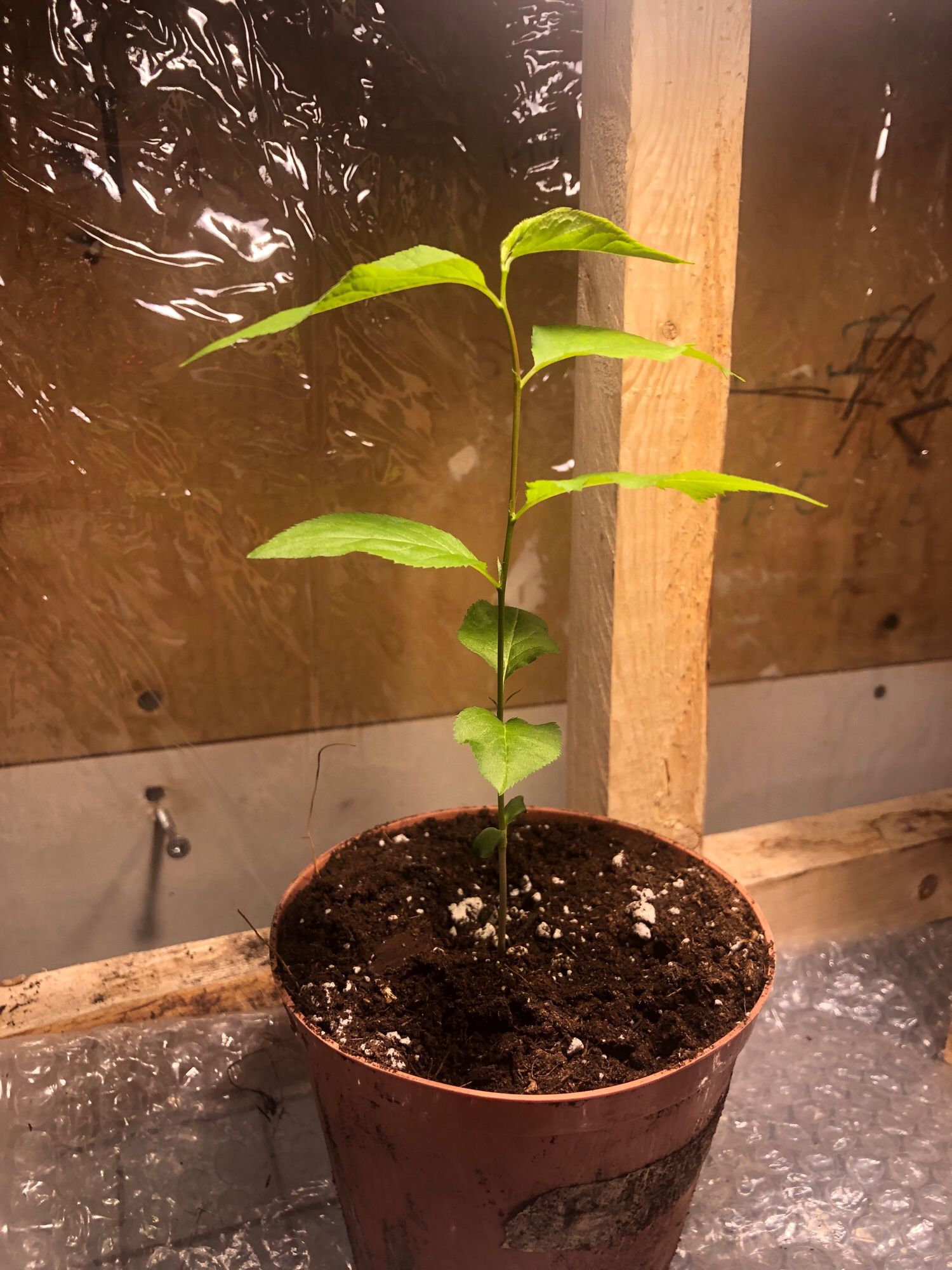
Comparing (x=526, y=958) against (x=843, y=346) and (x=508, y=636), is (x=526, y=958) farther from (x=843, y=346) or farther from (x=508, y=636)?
(x=843, y=346)

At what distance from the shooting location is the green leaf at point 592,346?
0.54m

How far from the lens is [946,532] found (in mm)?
1703

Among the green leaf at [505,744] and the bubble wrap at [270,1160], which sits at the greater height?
the green leaf at [505,744]

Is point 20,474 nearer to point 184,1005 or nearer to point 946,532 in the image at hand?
point 184,1005

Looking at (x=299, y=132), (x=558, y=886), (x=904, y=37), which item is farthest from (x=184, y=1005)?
(x=904, y=37)

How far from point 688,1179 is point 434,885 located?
0.32 metres

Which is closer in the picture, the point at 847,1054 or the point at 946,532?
the point at 847,1054

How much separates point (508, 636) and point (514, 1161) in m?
0.39

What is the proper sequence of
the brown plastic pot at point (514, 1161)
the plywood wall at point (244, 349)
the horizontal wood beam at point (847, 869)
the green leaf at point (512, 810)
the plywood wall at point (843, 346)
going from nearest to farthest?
1. the brown plastic pot at point (514, 1161)
2. the green leaf at point (512, 810)
3. the plywood wall at point (244, 349)
4. the horizontal wood beam at point (847, 869)
5. the plywood wall at point (843, 346)

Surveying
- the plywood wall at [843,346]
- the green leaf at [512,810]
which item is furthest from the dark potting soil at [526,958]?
the plywood wall at [843,346]

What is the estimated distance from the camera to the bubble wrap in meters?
0.78

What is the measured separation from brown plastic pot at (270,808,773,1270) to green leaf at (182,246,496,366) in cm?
50

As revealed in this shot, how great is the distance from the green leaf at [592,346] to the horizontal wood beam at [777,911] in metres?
0.75

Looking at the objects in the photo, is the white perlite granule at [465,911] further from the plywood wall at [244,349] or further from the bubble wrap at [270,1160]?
the plywood wall at [244,349]
